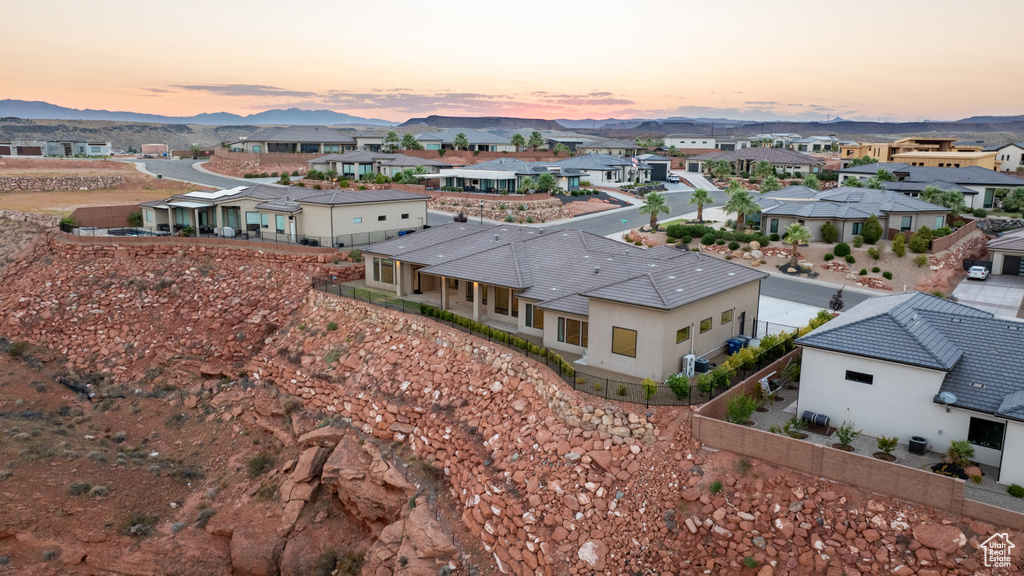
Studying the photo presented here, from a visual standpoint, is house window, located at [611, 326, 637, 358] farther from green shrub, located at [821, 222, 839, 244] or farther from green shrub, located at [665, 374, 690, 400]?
green shrub, located at [821, 222, 839, 244]

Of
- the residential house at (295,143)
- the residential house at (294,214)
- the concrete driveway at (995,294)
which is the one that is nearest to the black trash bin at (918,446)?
the concrete driveway at (995,294)

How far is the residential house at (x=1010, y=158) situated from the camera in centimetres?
9731

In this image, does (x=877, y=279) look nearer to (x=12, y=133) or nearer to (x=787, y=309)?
(x=787, y=309)

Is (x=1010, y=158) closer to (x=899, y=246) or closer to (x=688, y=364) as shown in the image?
(x=899, y=246)

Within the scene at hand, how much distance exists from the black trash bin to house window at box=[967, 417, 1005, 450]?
1.27 metres

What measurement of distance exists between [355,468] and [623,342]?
1183cm

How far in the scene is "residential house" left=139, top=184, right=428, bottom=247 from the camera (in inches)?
1821

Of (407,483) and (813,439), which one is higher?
(813,439)

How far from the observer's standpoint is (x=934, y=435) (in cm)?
2156

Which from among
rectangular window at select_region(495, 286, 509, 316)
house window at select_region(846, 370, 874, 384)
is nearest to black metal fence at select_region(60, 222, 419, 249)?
rectangular window at select_region(495, 286, 509, 316)

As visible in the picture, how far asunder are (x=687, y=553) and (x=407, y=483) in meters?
11.0

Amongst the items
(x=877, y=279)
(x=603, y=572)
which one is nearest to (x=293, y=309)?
(x=603, y=572)

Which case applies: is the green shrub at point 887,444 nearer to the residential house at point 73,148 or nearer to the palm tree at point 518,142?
the palm tree at point 518,142

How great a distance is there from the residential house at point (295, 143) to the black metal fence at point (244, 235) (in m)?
42.3
